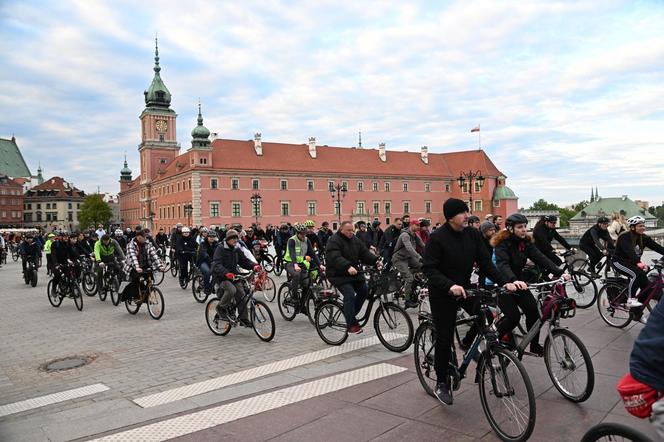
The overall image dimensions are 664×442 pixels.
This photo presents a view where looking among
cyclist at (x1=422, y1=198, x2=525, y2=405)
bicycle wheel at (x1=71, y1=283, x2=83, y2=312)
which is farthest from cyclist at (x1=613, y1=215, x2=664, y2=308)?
bicycle wheel at (x1=71, y1=283, x2=83, y2=312)

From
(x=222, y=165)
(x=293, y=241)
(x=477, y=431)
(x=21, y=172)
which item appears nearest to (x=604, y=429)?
(x=477, y=431)

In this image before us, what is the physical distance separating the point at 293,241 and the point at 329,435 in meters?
5.98

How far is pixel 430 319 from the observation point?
5.15 meters

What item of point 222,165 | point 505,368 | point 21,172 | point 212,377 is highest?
point 222,165

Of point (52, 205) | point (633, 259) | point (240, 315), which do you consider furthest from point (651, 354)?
point (52, 205)

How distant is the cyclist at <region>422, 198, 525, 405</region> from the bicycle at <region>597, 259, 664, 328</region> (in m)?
4.26

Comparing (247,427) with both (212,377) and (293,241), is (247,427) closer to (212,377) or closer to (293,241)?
(212,377)

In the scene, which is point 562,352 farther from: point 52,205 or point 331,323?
point 52,205

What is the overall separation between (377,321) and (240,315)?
2.40 meters

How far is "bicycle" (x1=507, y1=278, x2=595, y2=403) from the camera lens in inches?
187

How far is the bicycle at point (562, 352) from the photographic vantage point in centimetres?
476

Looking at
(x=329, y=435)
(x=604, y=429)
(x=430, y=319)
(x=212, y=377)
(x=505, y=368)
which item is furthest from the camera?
(x=212, y=377)

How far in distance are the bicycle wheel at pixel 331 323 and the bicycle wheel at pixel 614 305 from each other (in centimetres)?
432

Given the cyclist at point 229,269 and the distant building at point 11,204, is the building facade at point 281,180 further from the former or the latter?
the cyclist at point 229,269
